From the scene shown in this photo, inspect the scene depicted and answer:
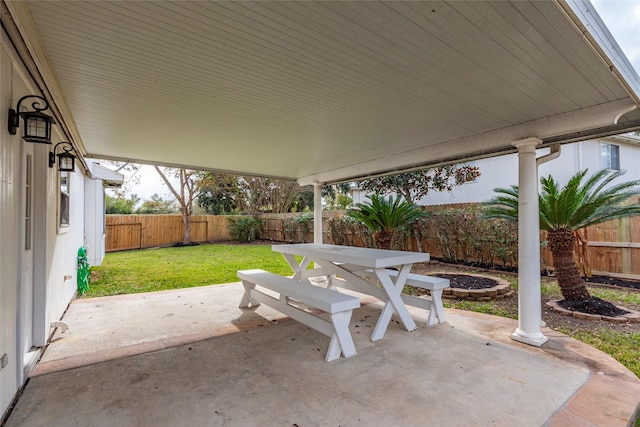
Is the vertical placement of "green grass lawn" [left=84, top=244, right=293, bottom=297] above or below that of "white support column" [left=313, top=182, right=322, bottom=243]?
below

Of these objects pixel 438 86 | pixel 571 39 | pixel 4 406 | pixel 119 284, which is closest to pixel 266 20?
pixel 438 86

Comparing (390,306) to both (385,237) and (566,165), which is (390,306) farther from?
(566,165)

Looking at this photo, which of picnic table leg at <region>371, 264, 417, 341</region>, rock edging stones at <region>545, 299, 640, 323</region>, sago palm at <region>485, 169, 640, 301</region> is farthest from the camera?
sago palm at <region>485, 169, 640, 301</region>

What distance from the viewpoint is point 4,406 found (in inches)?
84.2

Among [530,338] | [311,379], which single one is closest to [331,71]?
[311,379]

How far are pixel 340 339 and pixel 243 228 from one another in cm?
1333

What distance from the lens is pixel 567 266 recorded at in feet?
15.8

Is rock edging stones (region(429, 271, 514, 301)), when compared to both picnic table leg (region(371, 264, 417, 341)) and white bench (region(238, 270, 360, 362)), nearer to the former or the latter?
picnic table leg (region(371, 264, 417, 341))

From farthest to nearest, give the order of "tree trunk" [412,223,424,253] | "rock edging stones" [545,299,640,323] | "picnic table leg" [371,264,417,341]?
1. "tree trunk" [412,223,424,253]
2. "rock edging stones" [545,299,640,323]
3. "picnic table leg" [371,264,417,341]

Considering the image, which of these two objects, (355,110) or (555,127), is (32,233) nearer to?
(355,110)

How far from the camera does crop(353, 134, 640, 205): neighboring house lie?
9.43 metres

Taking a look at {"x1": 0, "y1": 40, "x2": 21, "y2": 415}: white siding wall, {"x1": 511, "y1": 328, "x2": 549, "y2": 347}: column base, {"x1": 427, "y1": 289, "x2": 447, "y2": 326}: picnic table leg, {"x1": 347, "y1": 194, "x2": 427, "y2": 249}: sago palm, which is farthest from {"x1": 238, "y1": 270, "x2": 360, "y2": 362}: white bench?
{"x1": 347, "y1": 194, "x2": 427, "y2": 249}: sago palm

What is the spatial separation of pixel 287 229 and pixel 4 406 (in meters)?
12.7

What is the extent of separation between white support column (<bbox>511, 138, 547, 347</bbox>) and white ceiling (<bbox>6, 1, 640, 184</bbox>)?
290 mm
